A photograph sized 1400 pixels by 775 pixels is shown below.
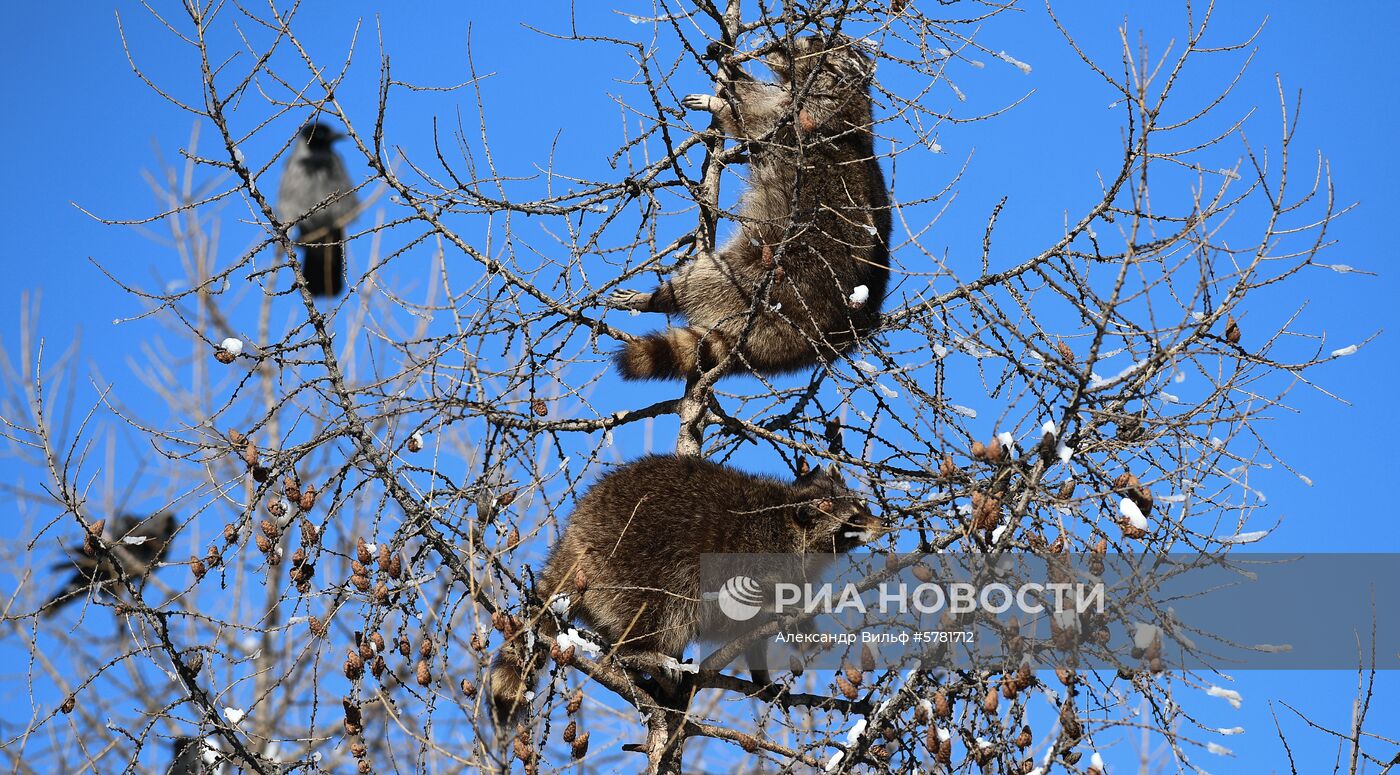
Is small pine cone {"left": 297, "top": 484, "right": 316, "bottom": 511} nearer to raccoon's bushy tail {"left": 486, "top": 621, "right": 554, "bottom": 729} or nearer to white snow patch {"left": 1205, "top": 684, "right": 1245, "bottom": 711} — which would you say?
raccoon's bushy tail {"left": 486, "top": 621, "right": 554, "bottom": 729}

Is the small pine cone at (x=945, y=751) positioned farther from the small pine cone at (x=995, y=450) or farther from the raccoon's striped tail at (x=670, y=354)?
the raccoon's striped tail at (x=670, y=354)

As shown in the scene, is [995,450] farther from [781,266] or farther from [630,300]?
[630,300]

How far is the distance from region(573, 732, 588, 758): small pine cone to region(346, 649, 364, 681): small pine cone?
67 centimetres

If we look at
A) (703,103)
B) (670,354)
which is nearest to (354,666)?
(670,354)

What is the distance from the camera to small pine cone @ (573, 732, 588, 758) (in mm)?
3668

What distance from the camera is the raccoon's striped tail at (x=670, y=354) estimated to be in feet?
18.0

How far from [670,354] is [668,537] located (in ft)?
2.89

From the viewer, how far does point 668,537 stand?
195 inches

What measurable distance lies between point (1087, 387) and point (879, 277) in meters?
2.55

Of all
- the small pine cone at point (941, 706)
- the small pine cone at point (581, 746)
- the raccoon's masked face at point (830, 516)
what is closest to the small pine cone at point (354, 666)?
the small pine cone at point (581, 746)

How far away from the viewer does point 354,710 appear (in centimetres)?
385

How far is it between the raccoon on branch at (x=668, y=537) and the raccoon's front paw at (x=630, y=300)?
2.55 feet

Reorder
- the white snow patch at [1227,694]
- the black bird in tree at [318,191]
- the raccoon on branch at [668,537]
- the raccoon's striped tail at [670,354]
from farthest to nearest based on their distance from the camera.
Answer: the black bird in tree at [318,191] < the raccoon's striped tail at [670,354] < the raccoon on branch at [668,537] < the white snow patch at [1227,694]

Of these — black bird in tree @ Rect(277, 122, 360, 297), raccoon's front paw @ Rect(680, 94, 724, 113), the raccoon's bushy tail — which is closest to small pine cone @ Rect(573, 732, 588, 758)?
the raccoon's bushy tail
